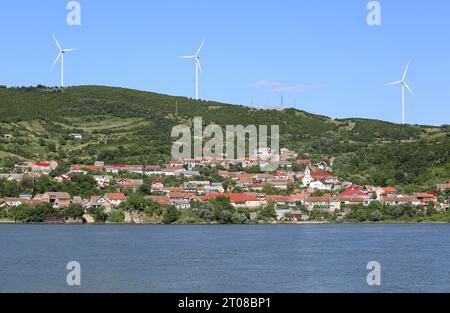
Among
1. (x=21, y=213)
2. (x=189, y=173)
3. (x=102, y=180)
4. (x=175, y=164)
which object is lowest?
(x=21, y=213)

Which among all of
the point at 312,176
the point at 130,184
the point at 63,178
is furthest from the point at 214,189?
the point at 63,178

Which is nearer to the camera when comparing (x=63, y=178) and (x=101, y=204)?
(x=101, y=204)

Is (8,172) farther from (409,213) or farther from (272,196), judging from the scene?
(409,213)

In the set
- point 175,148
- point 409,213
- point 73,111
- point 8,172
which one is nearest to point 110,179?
point 8,172

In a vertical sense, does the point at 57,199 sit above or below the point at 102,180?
below

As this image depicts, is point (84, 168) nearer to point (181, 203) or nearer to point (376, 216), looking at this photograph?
point (181, 203)

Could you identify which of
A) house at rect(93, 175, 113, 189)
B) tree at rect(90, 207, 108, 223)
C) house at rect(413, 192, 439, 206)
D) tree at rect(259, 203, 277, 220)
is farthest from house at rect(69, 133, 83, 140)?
house at rect(413, 192, 439, 206)

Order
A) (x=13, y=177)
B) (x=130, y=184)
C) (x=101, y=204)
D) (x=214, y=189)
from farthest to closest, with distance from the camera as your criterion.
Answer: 1. (x=214, y=189)
2. (x=130, y=184)
3. (x=13, y=177)
4. (x=101, y=204)

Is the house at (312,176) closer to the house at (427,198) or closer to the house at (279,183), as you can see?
the house at (279,183)

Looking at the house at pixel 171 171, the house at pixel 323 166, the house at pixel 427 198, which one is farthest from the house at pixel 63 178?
the house at pixel 427 198
